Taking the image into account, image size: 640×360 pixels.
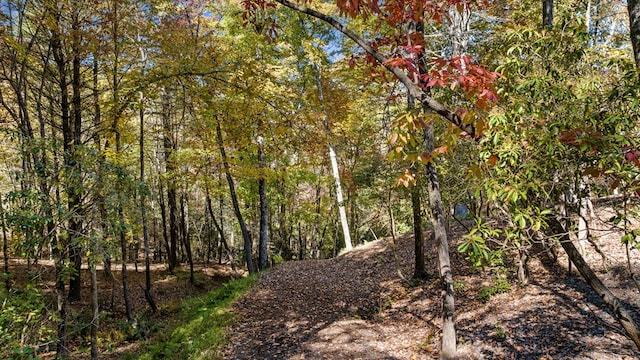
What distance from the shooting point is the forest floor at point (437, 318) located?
5.26 meters

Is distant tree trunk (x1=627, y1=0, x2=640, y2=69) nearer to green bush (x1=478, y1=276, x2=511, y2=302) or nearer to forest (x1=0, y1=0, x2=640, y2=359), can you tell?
forest (x1=0, y1=0, x2=640, y2=359)

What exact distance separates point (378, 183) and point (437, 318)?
6861 mm

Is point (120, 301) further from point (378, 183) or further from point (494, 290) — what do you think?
point (494, 290)

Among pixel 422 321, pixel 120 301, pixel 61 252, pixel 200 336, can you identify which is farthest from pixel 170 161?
pixel 422 321

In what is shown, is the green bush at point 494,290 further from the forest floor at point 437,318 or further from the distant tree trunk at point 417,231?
the distant tree trunk at point 417,231

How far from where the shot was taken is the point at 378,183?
13367mm

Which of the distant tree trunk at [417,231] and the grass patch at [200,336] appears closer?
the grass patch at [200,336]

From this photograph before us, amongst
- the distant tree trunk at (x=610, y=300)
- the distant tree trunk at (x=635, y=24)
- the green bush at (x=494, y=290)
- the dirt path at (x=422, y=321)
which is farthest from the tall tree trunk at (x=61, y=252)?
the green bush at (x=494, y=290)

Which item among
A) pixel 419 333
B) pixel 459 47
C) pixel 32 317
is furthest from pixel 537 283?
pixel 32 317

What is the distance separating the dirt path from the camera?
523 centimetres

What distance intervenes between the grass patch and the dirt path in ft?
1.05

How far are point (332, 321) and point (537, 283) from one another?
14.2 feet

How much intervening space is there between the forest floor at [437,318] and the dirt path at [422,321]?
0.06ft

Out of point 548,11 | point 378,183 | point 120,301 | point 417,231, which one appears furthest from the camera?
point 378,183
